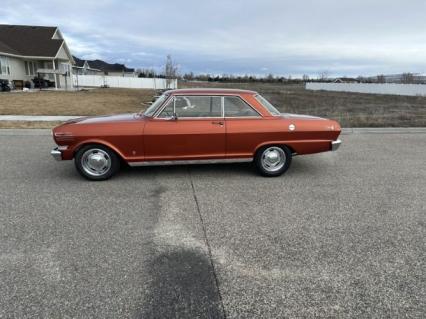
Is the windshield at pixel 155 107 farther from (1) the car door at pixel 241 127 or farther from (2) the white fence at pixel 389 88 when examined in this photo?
(2) the white fence at pixel 389 88

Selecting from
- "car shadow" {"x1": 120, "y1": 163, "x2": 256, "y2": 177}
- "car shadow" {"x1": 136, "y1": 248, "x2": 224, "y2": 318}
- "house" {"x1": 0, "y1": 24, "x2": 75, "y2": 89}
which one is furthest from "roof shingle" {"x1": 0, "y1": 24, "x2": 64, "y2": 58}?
"car shadow" {"x1": 136, "y1": 248, "x2": 224, "y2": 318}

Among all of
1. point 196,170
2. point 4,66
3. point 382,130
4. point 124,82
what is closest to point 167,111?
point 196,170

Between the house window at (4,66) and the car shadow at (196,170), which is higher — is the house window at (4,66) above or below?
above

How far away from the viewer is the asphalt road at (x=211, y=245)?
2750 millimetres

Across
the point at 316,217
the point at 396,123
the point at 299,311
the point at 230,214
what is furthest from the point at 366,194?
the point at 396,123

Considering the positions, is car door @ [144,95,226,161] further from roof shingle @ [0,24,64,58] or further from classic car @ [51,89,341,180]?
roof shingle @ [0,24,64,58]

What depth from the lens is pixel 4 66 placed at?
3362 centimetres

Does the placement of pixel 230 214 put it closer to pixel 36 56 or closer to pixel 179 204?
pixel 179 204

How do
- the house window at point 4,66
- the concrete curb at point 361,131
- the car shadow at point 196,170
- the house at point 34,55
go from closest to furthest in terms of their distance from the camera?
the car shadow at point 196,170 → the concrete curb at point 361,131 → the house window at point 4,66 → the house at point 34,55

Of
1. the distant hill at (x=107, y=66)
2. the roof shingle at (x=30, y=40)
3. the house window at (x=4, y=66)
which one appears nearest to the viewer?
the house window at (x=4, y=66)

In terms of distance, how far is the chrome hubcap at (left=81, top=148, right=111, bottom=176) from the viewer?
18.8 feet

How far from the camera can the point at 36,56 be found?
3756 centimetres

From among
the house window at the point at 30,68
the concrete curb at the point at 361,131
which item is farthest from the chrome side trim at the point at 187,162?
the house window at the point at 30,68

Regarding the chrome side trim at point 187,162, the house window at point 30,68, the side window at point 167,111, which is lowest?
the chrome side trim at point 187,162
